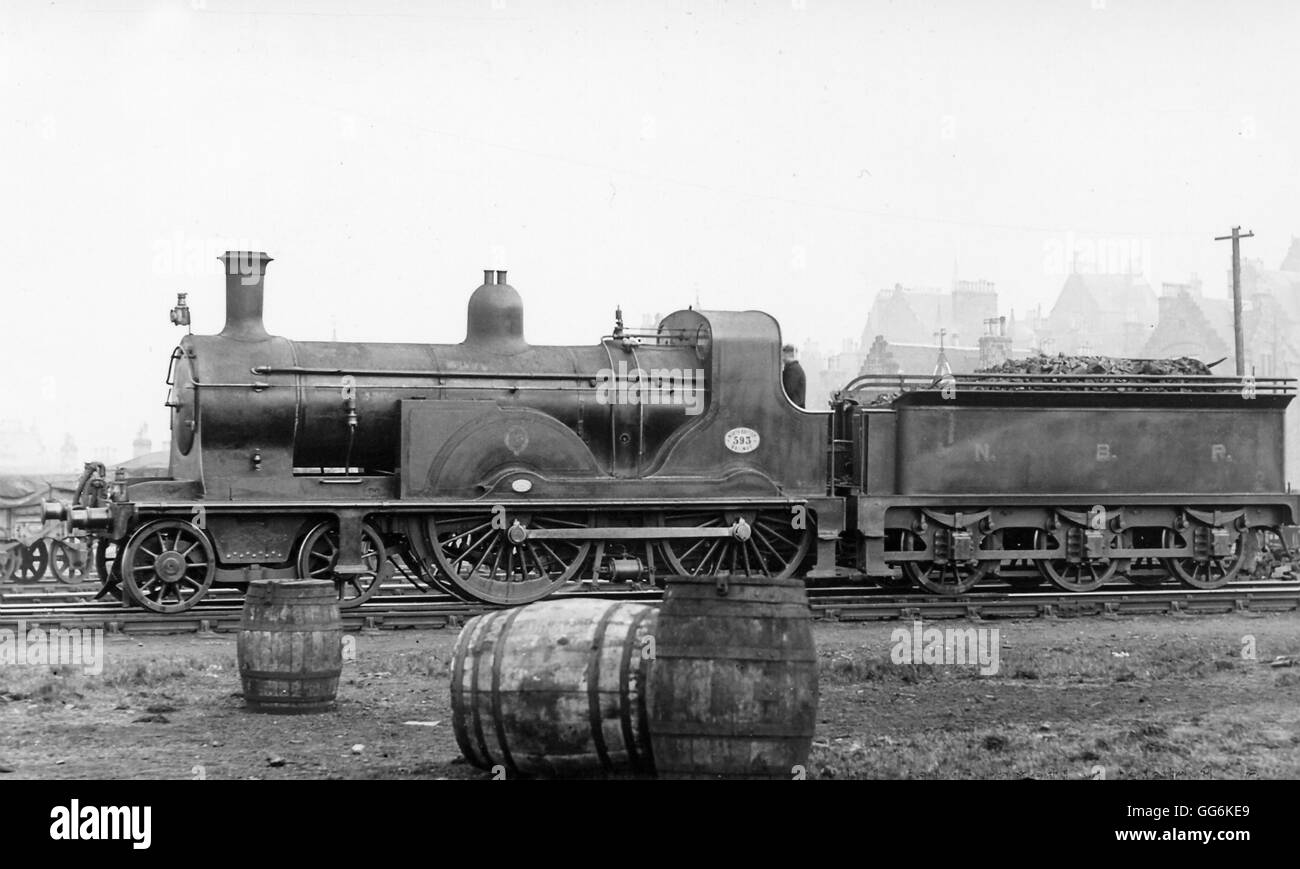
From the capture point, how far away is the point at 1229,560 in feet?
67.7

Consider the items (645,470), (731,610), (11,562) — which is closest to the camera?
(731,610)

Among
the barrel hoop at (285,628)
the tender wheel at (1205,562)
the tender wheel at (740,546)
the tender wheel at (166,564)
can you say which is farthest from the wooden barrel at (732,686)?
the tender wheel at (1205,562)

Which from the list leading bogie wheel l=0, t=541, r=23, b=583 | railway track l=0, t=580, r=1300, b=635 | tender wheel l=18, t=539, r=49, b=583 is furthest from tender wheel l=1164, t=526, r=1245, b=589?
leading bogie wheel l=0, t=541, r=23, b=583

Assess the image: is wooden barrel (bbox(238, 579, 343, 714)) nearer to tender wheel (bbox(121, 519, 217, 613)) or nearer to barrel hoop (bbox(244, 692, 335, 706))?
barrel hoop (bbox(244, 692, 335, 706))

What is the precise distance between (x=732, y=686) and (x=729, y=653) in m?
0.17

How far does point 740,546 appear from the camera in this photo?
19.1 meters

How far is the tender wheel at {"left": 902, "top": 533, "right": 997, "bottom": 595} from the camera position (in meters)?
19.6

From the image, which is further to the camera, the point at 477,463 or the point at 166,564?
the point at 477,463

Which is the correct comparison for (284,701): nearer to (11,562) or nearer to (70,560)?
(11,562)

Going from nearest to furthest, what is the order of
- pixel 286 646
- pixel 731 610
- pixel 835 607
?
pixel 731 610 → pixel 286 646 → pixel 835 607

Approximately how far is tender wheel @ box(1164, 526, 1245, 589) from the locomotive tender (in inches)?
1.6

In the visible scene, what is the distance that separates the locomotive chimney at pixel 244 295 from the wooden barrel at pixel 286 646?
6899 millimetres

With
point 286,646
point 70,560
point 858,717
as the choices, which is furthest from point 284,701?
point 70,560
